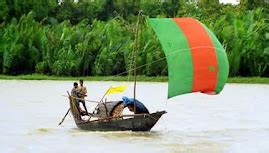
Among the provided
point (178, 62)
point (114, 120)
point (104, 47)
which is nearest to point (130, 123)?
point (114, 120)

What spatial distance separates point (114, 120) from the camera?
12.8 metres

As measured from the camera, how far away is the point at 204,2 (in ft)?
136

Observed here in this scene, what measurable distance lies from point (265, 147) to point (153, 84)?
59.3 ft

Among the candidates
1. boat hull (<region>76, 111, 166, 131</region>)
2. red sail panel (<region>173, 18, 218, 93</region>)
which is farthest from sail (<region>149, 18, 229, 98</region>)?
boat hull (<region>76, 111, 166, 131</region>)

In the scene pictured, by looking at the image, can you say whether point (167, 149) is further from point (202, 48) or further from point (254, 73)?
point (254, 73)

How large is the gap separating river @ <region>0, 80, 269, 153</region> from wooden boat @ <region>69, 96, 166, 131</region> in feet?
0.38

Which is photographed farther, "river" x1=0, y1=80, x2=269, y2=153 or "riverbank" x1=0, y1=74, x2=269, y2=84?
"riverbank" x1=0, y1=74, x2=269, y2=84

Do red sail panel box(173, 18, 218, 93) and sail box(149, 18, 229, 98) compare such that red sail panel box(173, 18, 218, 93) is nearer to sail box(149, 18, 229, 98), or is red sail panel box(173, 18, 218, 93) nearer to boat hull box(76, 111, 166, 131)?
sail box(149, 18, 229, 98)

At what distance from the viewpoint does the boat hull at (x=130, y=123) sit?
41.4ft

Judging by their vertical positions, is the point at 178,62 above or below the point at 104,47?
above

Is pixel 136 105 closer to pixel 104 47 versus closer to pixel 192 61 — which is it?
pixel 192 61

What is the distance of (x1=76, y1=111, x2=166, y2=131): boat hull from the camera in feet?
41.4

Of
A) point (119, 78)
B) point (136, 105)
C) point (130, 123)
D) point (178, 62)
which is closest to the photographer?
point (178, 62)

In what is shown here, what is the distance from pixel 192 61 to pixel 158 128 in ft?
9.07
